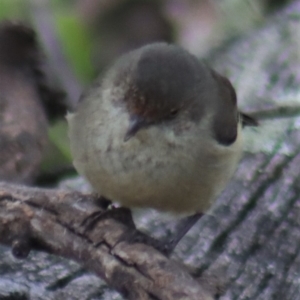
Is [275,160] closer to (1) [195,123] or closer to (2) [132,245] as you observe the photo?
(1) [195,123]

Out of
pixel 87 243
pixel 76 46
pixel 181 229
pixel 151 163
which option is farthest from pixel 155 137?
pixel 76 46

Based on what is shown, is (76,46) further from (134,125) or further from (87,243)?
(87,243)

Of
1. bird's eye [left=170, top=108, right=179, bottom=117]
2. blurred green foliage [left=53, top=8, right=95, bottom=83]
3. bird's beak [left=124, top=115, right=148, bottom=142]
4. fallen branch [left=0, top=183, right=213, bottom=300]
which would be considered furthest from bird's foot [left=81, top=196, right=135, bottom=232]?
blurred green foliage [left=53, top=8, right=95, bottom=83]

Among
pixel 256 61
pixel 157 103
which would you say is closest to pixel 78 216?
pixel 157 103

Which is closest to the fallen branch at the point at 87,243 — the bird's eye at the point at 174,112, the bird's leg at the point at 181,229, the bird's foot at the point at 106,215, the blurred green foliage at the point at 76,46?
the bird's foot at the point at 106,215

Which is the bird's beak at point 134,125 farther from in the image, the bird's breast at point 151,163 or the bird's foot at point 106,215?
the bird's foot at point 106,215

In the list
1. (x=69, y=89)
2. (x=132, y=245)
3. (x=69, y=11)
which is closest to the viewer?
(x=132, y=245)
